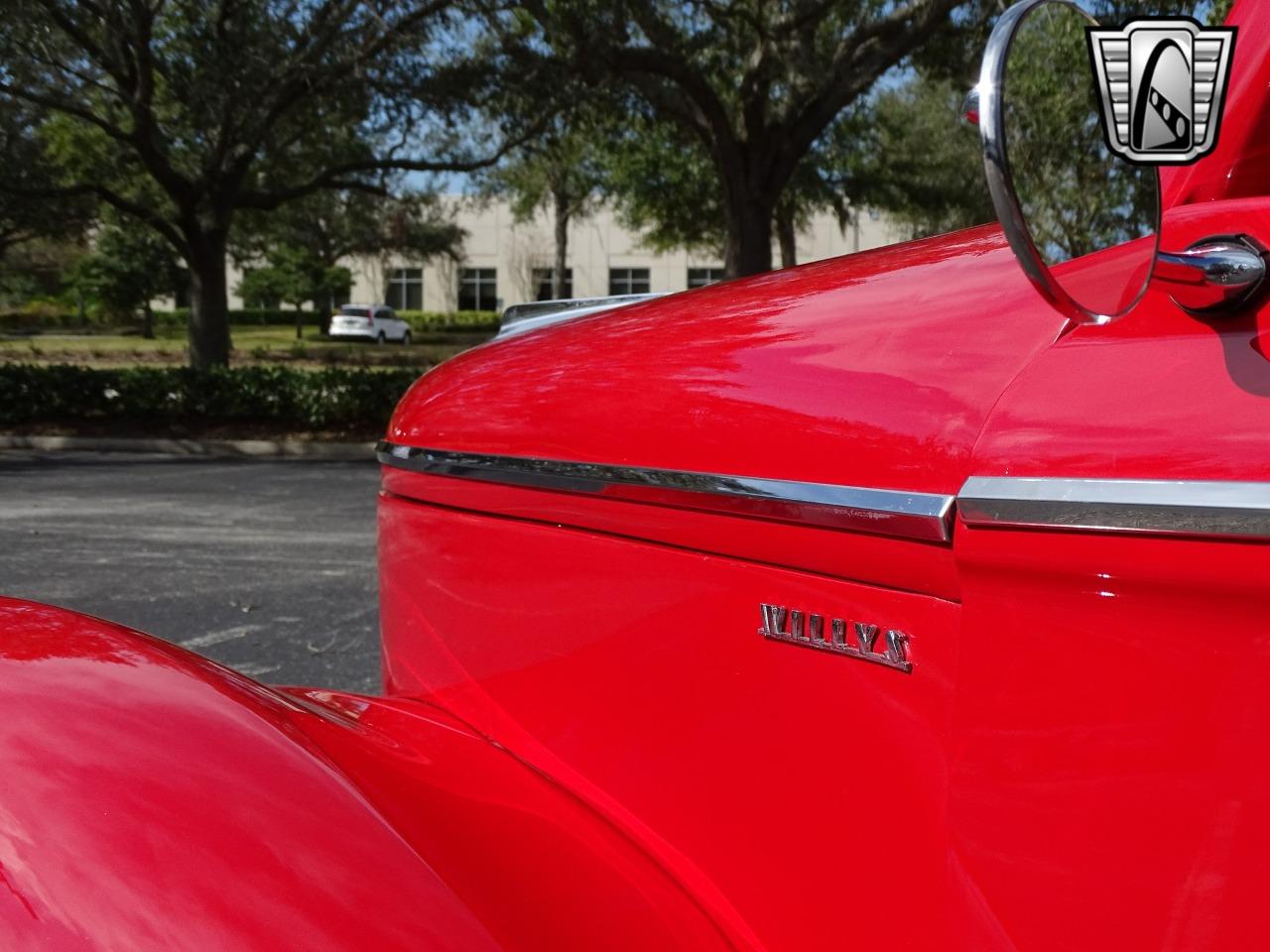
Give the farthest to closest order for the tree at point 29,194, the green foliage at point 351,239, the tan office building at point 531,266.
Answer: the tan office building at point 531,266 → the green foliage at point 351,239 → the tree at point 29,194

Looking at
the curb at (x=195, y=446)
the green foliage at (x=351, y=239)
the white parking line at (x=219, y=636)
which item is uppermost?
the green foliage at (x=351, y=239)

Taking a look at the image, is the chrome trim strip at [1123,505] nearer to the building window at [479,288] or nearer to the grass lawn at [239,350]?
the grass lawn at [239,350]

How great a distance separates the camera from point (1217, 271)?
1.00 m

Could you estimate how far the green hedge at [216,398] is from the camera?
53.5 ft

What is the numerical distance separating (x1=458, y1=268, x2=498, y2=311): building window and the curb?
141 ft

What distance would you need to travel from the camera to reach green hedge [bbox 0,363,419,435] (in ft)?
53.5

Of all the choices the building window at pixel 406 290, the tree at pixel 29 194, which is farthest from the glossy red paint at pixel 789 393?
the building window at pixel 406 290

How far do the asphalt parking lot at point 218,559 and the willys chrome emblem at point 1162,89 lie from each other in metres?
3.95

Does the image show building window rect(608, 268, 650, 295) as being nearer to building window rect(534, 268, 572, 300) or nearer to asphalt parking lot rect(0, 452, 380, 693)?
building window rect(534, 268, 572, 300)

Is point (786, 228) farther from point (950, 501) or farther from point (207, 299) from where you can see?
point (950, 501)

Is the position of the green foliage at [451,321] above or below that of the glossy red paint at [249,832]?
above

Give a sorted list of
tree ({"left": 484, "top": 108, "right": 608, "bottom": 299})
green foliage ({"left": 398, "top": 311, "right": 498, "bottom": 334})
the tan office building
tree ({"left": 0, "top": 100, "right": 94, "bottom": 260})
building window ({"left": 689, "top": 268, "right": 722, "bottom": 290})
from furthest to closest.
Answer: the tan office building → green foliage ({"left": 398, "top": 311, "right": 498, "bottom": 334}) → building window ({"left": 689, "top": 268, "right": 722, "bottom": 290}) → tree ({"left": 484, "top": 108, "right": 608, "bottom": 299}) → tree ({"left": 0, "top": 100, "right": 94, "bottom": 260})

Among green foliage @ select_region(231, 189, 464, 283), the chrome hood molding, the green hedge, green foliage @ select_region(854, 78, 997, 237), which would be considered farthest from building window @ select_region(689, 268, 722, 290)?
the chrome hood molding

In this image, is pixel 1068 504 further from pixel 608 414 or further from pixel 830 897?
pixel 608 414
